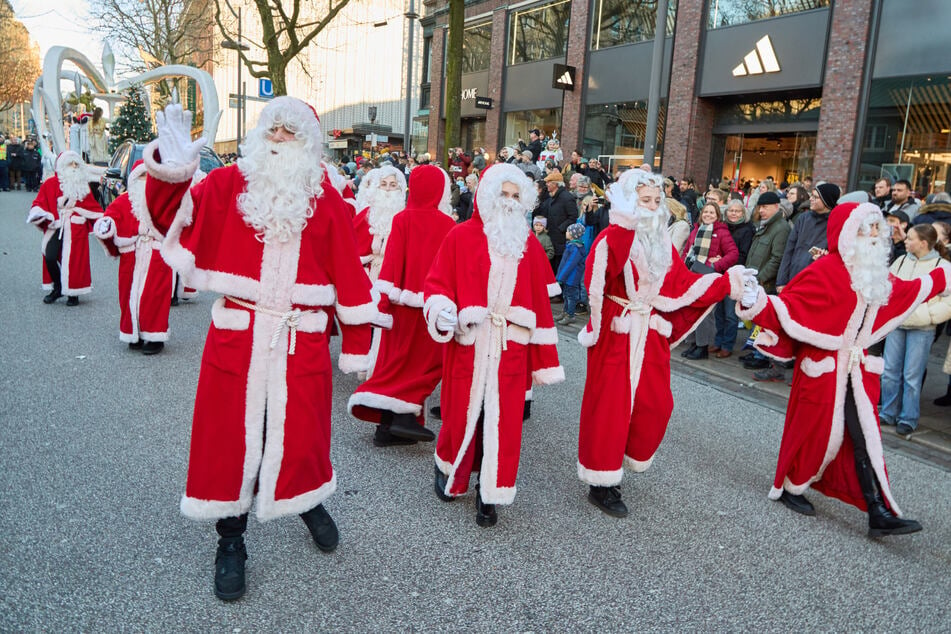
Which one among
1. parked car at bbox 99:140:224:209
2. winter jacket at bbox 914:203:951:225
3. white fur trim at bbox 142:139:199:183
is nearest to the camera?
white fur trim at bbox 142:139:199:183

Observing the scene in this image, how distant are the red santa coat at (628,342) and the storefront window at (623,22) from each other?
15031mm

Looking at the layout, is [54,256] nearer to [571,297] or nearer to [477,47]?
[571,297]

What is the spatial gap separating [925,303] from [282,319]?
555 cm

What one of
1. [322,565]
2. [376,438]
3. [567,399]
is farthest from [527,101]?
[322,565]

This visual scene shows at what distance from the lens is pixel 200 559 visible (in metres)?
3.29

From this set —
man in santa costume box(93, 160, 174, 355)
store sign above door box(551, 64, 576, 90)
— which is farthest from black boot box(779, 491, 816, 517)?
store sign above door box(551, 64, 576, 90)

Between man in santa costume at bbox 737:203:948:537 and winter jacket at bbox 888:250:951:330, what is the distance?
1984 millimetres

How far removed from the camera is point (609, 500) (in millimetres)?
4137

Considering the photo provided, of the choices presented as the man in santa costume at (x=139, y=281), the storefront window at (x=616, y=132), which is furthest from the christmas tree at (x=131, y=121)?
the man in santa costume at (x=139, y=281)

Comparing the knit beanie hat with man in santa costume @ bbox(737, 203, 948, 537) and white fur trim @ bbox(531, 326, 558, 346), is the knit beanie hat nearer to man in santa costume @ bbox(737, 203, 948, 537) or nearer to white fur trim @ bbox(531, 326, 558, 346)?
man in santa costume @ bbox(737, 203, 948, 537)

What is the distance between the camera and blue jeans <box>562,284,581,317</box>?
9.73 metres

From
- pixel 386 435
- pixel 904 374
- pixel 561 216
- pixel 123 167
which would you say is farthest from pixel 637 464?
pixel 123 167

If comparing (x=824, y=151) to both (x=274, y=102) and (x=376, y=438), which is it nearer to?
(x=376, y=438)

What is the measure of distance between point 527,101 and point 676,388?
1733 cm
